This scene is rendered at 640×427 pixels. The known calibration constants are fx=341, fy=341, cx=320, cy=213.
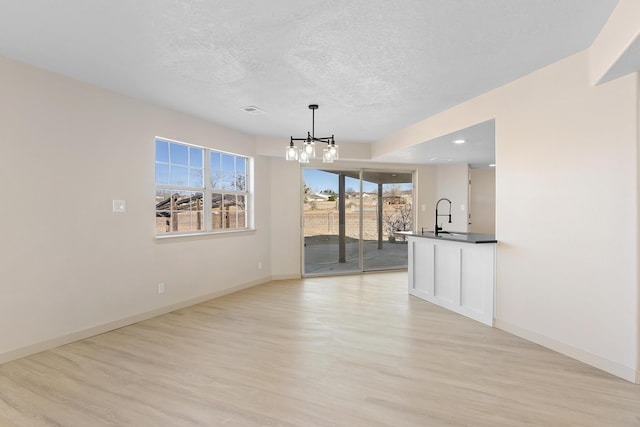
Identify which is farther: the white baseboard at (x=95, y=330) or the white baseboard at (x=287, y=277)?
the white baseboard at (x=287, y=277)

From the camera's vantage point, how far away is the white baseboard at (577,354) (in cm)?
246

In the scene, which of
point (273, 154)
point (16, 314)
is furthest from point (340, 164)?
point (16, 314)

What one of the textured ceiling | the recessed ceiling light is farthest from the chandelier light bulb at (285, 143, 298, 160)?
the recessed ceiling light

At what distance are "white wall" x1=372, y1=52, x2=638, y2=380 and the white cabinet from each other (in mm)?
160

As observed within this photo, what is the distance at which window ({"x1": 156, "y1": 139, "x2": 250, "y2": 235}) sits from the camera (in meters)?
4.38

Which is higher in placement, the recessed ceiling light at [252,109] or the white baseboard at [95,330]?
the recessed ceiling light at [252,109]

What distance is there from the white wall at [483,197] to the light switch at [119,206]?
685 centimetres

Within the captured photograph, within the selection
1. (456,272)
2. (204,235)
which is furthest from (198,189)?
(456,272)

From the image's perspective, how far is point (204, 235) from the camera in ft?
15.7

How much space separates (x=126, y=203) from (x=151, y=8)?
230cm

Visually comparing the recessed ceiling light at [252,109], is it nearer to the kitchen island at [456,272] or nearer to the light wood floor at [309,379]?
the light wood floor at [309,379]

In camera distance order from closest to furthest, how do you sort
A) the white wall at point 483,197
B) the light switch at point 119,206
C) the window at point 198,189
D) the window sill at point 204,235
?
the light switch at point 119,206 → the window sill at point 204,235 → the window at point 198,189 → the white wall at point 483,197

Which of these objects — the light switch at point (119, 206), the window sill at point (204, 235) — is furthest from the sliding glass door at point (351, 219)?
the light switch at point (119, 206)

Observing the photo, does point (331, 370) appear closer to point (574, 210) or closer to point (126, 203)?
point (574, 210)
